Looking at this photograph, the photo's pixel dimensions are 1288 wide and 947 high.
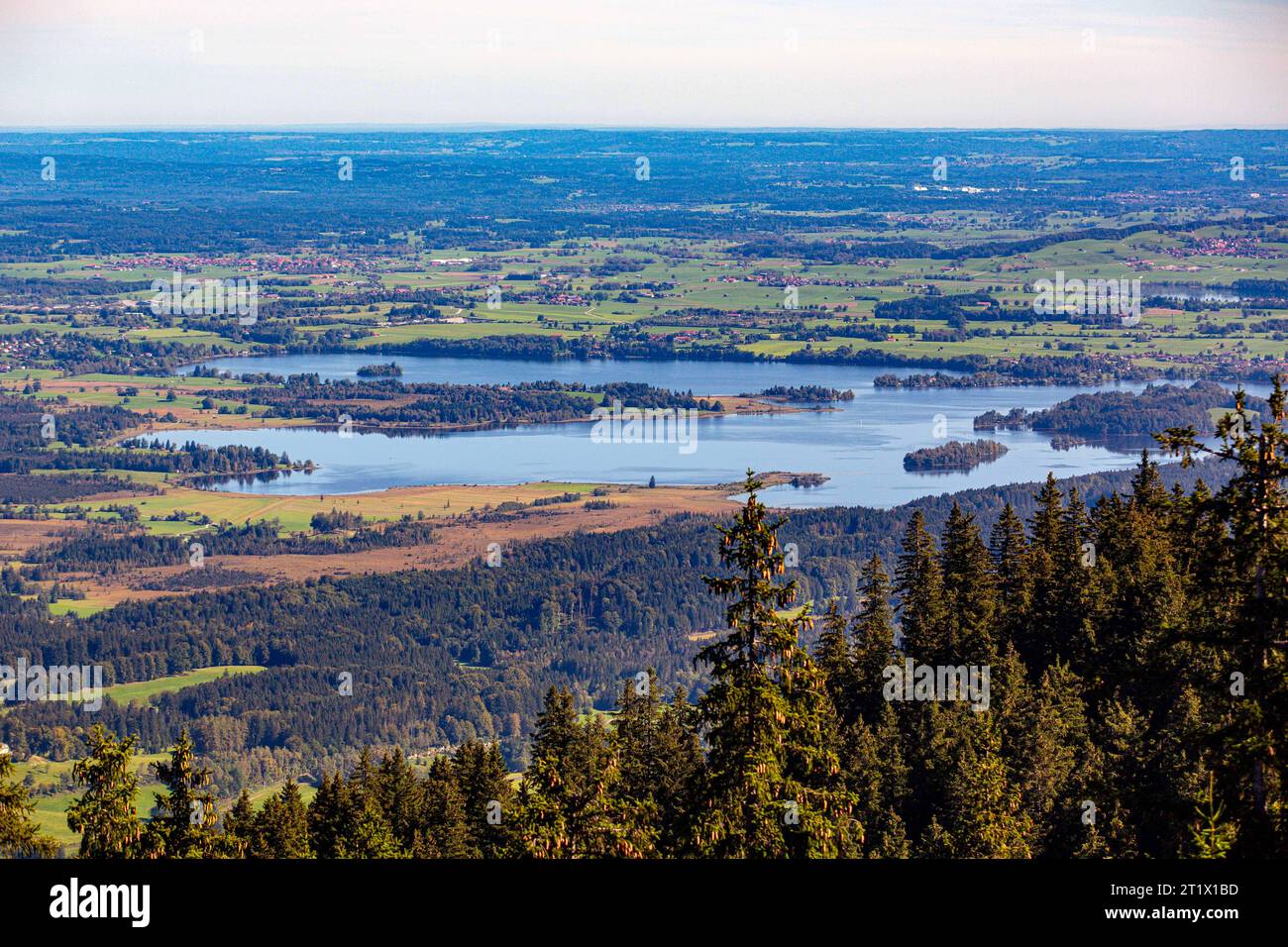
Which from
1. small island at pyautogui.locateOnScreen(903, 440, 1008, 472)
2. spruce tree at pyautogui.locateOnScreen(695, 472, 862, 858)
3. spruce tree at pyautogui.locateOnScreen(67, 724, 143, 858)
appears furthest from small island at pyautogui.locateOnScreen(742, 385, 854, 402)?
spruce tree at pyautogui.locateOnScreen(695, 472, 862, 858)

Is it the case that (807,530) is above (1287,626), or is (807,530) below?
below

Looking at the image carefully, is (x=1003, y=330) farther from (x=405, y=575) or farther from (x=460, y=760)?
(x=460, y=760)

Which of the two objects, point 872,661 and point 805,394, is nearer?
point 872,661

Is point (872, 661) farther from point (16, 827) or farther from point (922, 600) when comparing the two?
point (16, 827)

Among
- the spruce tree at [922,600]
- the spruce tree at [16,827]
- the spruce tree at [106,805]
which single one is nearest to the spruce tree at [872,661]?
the spruce tree at [922,600]

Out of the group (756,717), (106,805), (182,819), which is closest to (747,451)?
(182,819)

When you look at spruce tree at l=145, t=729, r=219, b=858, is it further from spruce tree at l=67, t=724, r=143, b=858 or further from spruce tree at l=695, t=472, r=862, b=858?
spruce tree at l=695, t=472, r=862, b=858
